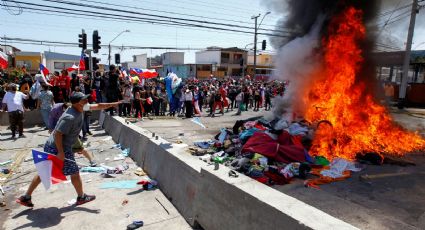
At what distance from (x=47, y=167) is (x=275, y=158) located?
436cm

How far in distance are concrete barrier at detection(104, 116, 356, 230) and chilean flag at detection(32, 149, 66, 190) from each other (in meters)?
1.72

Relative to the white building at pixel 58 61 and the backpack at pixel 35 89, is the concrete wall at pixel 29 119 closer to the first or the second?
the backpack at pixel 35 89

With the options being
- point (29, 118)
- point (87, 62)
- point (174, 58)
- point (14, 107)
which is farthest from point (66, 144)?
point (174, 58)

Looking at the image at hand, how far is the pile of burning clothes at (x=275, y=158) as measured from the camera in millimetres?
6125

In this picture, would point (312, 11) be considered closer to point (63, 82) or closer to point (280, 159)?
point (280, 159)

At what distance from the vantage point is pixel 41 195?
5.35m

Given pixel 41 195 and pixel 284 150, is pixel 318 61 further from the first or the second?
pixel 41 195

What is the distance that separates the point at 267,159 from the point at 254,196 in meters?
3.47

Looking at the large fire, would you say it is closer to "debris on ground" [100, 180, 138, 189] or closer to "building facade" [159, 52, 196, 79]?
"debris on ground" [100, 180, 138, 189]

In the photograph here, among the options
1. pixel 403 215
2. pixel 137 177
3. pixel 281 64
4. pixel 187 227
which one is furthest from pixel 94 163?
pixel 281 64

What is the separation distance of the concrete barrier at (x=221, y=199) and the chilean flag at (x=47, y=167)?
1.72 metres

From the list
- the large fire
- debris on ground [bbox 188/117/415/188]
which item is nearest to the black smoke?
the large fire

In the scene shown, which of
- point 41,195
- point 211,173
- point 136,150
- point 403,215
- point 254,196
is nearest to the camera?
point 254,196

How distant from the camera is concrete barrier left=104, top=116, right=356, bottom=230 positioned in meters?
2.83
